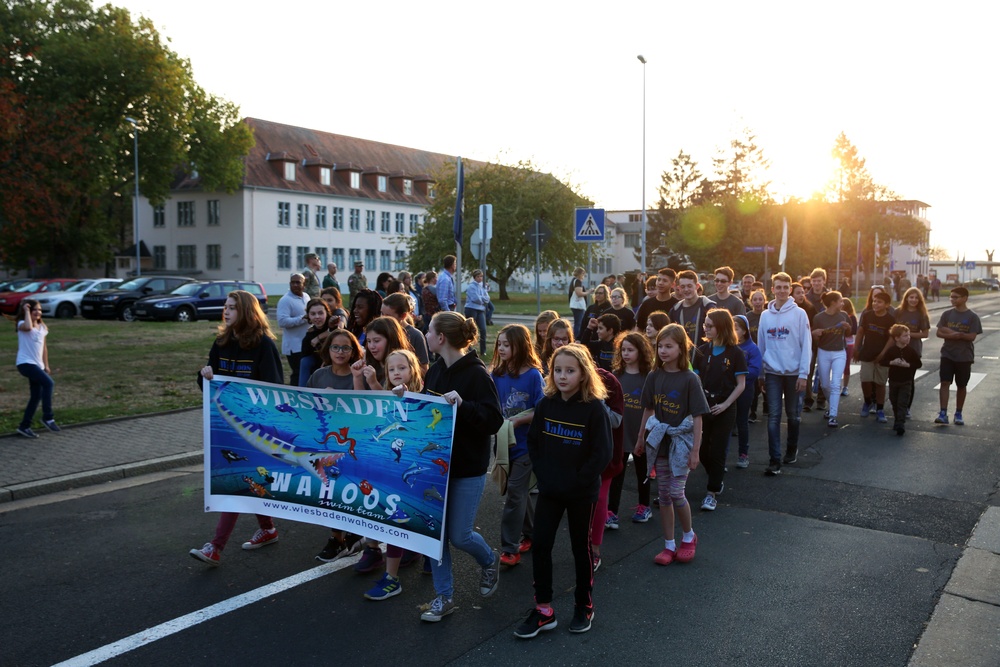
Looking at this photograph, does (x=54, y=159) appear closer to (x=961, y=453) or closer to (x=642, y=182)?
(x=642, y=182)

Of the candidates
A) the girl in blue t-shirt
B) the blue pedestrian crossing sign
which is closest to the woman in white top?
the girl in blue t-shirt

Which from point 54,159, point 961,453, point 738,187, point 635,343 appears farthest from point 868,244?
point 635,343

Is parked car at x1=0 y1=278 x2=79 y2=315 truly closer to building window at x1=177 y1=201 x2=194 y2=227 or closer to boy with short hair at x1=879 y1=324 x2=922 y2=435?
boy with short hair at x1=879 y1=324 x2=922 y2=435

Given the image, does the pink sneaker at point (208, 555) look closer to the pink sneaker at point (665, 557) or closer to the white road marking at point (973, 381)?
the pink sneaker at point (665, 557)

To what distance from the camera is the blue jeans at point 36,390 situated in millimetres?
9734

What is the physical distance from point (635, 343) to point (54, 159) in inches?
1366

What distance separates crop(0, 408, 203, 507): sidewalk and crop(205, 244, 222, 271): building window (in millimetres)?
53128

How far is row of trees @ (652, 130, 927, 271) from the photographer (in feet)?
154

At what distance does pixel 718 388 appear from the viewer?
730 centimetres

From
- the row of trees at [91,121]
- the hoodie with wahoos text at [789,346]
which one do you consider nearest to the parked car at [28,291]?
the row of trees at [91,121]

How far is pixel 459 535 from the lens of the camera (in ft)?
15.8

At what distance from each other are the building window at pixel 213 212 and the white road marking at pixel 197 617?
195 ft

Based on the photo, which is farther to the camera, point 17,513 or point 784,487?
point 784,487

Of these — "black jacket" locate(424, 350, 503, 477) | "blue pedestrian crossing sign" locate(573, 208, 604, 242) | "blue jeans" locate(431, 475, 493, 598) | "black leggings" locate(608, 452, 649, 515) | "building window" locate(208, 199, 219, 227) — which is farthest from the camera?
"building window" locate(208, 199, 219, 227)
